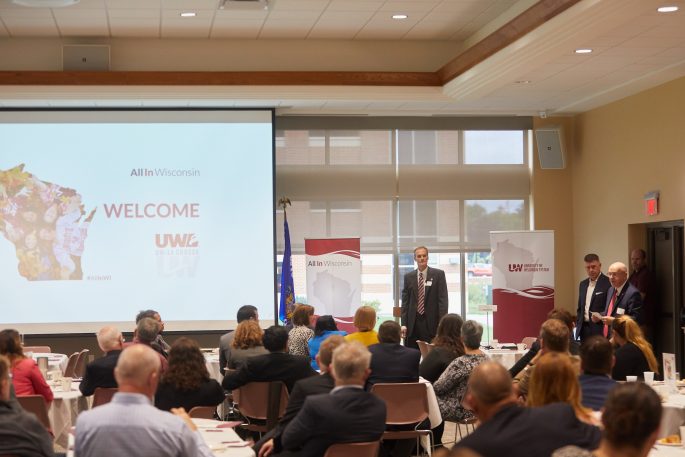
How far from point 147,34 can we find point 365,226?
4.09 m

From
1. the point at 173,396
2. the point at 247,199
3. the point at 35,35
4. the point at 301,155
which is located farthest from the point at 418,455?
the point at 35,35

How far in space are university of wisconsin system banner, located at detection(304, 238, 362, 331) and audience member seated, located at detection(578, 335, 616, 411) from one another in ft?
25.0

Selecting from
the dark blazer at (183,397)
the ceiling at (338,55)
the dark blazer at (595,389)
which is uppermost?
the ceiling at (338,55)

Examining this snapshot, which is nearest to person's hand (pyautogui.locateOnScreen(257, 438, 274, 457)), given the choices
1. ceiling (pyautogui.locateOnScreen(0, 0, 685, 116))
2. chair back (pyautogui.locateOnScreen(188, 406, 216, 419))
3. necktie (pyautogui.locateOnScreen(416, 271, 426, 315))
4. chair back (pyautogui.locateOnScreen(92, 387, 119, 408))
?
chair back (pyautogui.locateOnScreen(188, 406, 216, 419))

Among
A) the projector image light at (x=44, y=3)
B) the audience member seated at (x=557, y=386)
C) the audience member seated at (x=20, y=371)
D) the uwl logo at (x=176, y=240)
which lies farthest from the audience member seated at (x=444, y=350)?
the uwl logo at (x=176, y=240)

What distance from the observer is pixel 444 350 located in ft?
24.0

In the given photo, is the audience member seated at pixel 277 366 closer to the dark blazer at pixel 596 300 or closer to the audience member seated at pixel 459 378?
the audience member seated at pixel 459 378

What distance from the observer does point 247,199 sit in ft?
40.6

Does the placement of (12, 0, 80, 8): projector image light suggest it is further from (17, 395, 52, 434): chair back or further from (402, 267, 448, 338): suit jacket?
(17, 395, 52, 434): chair back

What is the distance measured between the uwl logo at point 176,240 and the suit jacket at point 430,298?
300 centimetres

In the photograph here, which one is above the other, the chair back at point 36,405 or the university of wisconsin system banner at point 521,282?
the university of wisconsin system banner at point 521,282

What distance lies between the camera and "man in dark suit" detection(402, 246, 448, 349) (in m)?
11.0

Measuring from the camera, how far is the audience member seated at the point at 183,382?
19.7 feet

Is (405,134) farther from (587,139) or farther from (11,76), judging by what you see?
(11,76)
